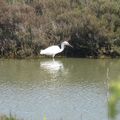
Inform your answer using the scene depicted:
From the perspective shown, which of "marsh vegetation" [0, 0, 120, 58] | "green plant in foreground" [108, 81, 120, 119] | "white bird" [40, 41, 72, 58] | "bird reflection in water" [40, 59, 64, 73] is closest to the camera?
"green plant in foreground" [108, 81, 120, 119]

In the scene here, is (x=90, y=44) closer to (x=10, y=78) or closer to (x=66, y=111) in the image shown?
(x=10, y=78)

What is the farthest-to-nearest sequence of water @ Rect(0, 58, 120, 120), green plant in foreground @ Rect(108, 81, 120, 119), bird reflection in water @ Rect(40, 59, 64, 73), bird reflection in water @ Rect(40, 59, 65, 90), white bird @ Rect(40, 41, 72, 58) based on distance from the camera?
1. white bird @ Rect(40, 41, 72, 58)
2. bird reflection in water @ Rect(40, 59, 64, 73)
3. bird reflection in water @ Rect(40, 59, 65, 90)
4. water @ Rect(0, 58, 120, 120)
5. green plant in foreground @ Rect(108, 81, 120, 119)

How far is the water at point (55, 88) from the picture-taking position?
1040 centimetres

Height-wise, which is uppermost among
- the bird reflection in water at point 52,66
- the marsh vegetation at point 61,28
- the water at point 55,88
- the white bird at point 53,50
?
the marsh vegetation at point 61,28

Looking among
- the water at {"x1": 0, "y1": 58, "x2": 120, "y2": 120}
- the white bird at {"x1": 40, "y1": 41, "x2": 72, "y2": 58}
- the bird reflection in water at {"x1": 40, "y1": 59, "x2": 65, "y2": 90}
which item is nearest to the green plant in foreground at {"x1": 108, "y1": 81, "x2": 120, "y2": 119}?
the water at {"x1": 0, "y1": 58, "x2": 120, "y2": 120}

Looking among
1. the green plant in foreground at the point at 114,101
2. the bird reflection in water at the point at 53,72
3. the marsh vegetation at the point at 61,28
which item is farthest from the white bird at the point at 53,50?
the green plant in foreground at the point at 114,101

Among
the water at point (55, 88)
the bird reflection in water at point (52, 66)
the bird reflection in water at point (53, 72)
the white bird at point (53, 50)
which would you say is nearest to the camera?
the water at point (55, 88)

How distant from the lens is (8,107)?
10.8 metres

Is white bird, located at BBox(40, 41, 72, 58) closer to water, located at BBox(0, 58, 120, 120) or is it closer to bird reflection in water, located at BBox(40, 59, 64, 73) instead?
water, located at BBox(0, 58, 120, 120)

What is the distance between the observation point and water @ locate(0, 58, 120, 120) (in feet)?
34.1

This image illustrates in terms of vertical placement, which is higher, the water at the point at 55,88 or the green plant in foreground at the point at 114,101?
the green plant in foreground at the point at 114,101

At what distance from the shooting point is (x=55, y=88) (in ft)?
44.1

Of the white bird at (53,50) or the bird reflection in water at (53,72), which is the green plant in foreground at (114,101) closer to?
the bird reflection in water at (53,72)

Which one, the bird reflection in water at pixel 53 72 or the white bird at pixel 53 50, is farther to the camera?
the white bird at pixel 53 50
